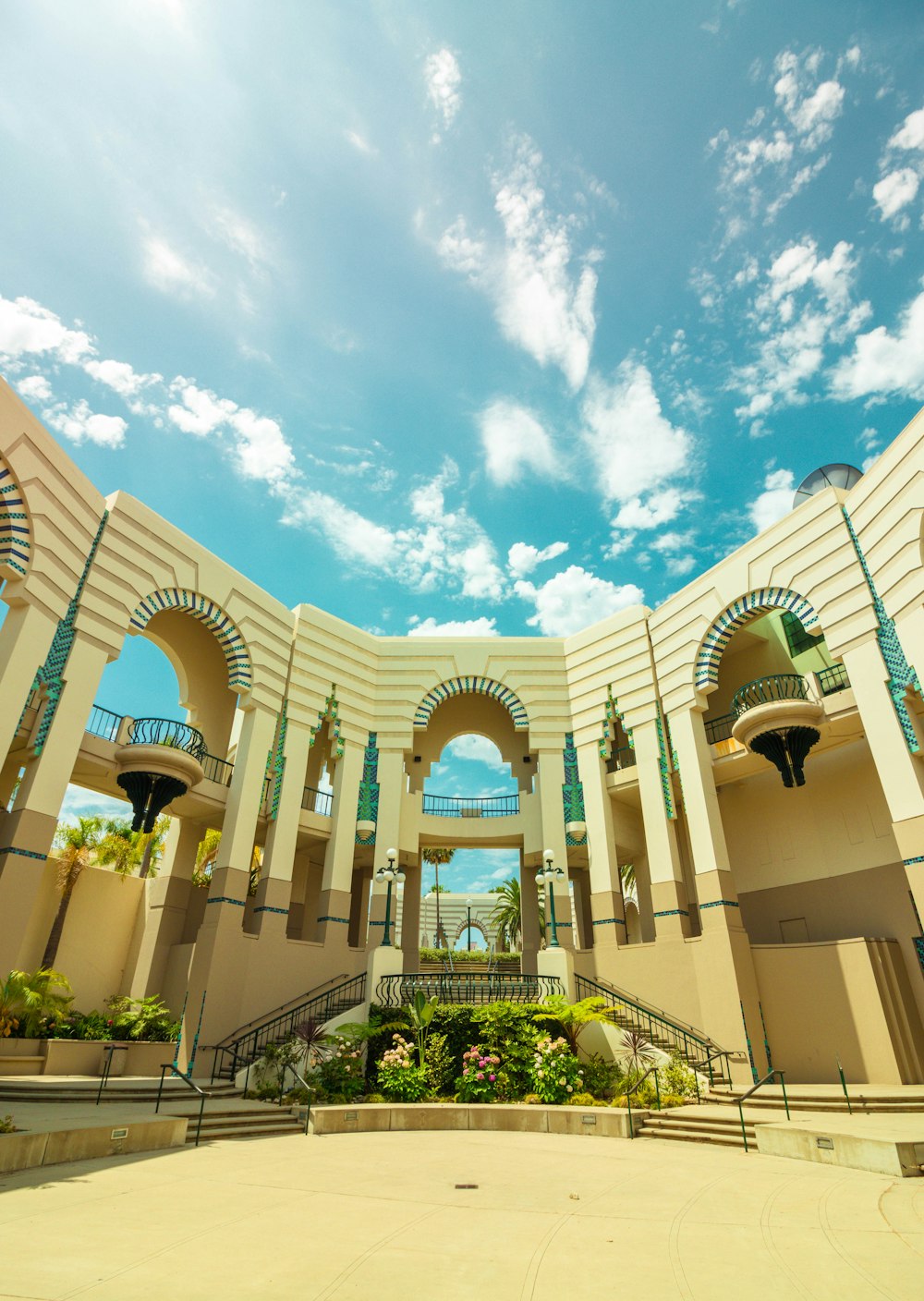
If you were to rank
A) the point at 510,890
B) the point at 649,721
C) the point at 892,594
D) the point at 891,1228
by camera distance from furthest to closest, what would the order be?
the point at 510,890
the point at 649,721
the point at 892,594
the point at 891,1228

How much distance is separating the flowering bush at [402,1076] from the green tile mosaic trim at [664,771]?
9042 millimetres

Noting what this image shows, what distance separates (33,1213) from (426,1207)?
3.17m

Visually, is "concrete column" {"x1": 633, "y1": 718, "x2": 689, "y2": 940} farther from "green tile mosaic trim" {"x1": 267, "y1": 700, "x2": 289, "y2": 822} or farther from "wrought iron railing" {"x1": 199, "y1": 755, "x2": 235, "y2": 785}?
"wrought iron railing" {"x1": 199, "y1": 755, "x2": 235, "y2": 785}

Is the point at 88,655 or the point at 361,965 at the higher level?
the point at 88,655

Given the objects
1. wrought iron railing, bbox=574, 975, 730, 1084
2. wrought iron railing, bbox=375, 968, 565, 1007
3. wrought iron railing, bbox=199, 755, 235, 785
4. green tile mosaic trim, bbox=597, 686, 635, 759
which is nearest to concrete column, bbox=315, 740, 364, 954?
wrought iron railing, bbox=199, 755, 235, 785

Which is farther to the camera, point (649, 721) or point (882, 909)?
point (649, 721)

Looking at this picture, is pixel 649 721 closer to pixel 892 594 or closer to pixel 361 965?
pixel 892 594

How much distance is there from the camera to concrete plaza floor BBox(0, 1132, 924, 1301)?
4301mm

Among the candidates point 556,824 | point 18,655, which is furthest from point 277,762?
point 556,824

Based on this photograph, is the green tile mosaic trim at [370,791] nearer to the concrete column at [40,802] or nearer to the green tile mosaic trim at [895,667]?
the concrete column at [40,802]

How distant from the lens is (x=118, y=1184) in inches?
268

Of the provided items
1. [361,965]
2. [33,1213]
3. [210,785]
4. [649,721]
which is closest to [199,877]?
[210,785]

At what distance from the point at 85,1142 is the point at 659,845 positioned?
14.3 m

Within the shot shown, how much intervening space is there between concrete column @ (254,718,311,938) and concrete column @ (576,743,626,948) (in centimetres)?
820
